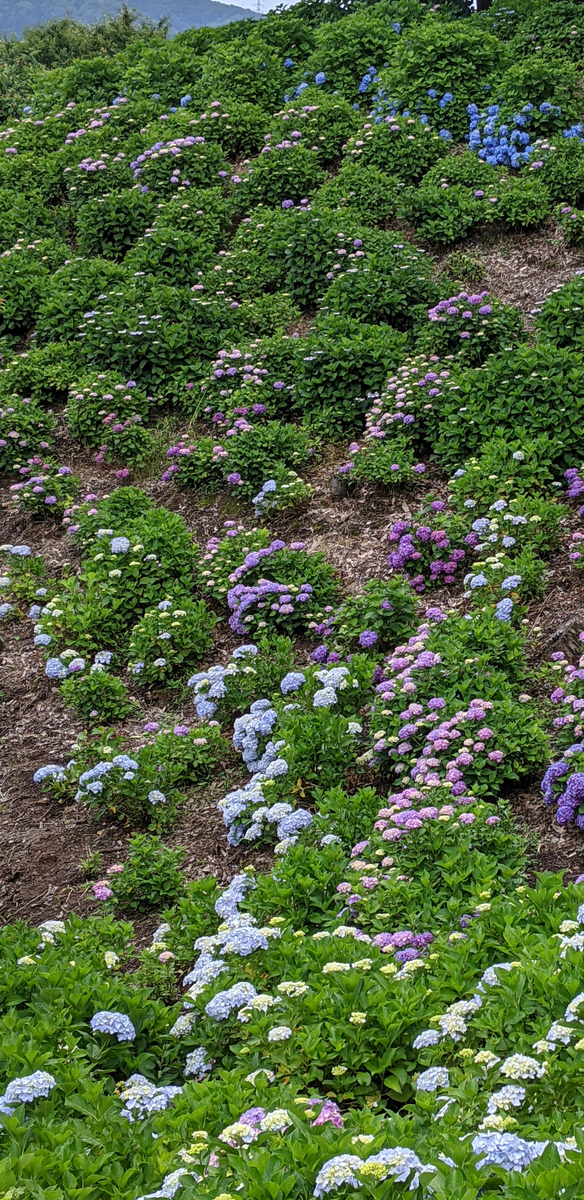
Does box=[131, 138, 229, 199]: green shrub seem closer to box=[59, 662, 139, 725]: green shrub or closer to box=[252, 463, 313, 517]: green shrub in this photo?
box=[252, 463, 313, 517]: green shrub

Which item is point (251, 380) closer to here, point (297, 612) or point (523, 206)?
point (297, 612)

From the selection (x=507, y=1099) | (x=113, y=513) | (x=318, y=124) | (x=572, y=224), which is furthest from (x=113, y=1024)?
(x=318, y=124)

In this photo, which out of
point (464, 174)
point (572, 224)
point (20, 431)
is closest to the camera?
point (572, 224)

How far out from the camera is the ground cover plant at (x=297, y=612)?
2748 millimetres

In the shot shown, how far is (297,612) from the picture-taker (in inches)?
241

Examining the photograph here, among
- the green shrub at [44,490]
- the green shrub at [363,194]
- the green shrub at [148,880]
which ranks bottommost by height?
the green shrub at [148,880]

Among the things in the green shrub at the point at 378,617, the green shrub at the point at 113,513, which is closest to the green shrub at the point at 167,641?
the green shrub at the point at 378,617

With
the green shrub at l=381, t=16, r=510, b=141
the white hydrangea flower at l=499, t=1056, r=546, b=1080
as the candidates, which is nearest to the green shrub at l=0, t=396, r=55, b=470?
the green shrub at l=381, t=16, r=510, b=141

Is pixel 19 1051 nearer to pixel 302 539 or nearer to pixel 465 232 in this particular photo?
pixel 302 539

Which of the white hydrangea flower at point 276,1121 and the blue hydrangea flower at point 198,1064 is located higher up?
the white hydrangea flower at point 276,1121

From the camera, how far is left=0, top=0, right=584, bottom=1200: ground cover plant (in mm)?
2748

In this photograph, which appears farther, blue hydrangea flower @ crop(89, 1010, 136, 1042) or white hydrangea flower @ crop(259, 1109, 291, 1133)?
blue hydrangea flower @ crop(89, 1010, 136, 1042)

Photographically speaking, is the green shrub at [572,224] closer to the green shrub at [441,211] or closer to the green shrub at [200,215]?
the green shrub at [441,211]

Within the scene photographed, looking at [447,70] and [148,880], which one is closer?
[148,880]
